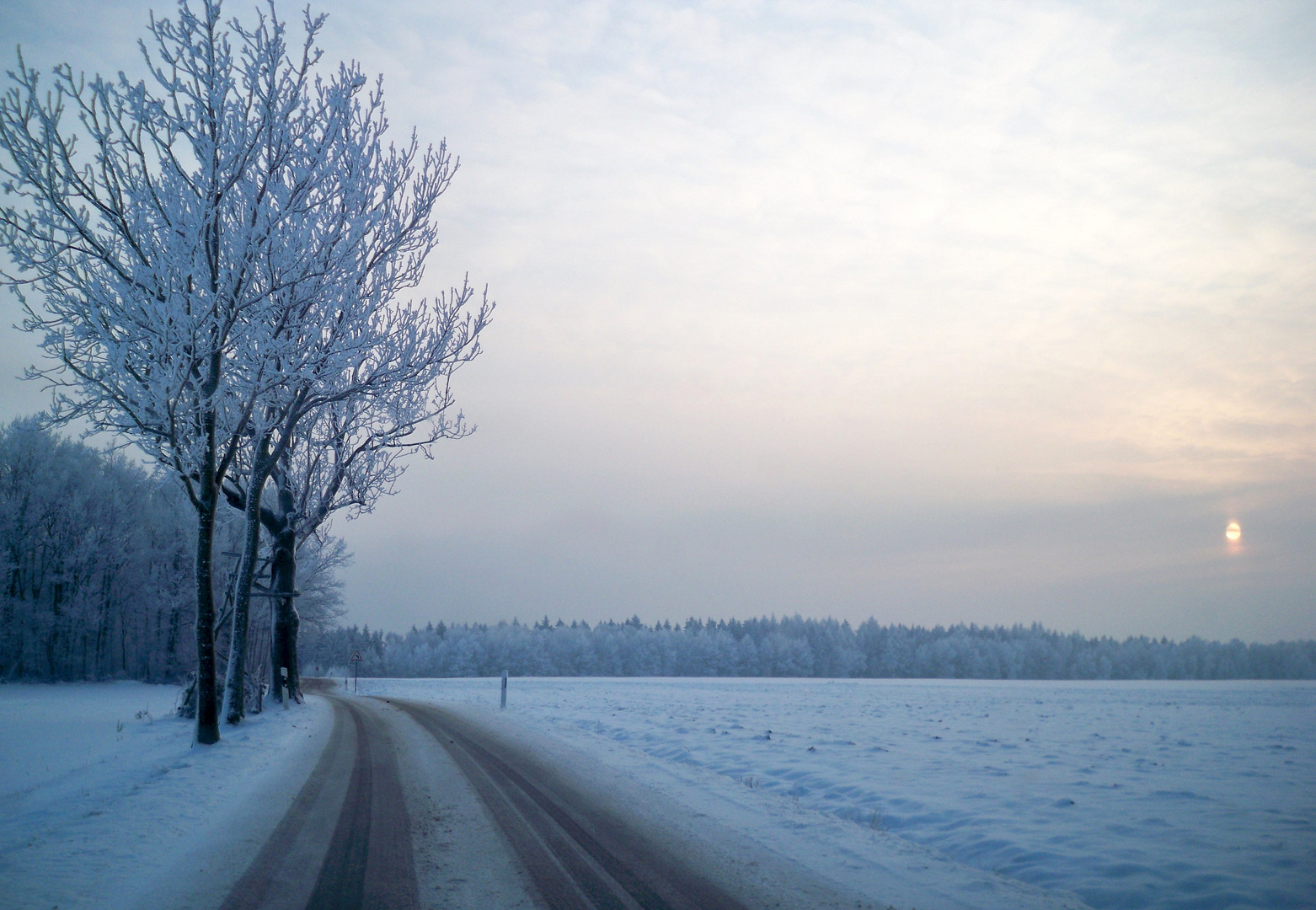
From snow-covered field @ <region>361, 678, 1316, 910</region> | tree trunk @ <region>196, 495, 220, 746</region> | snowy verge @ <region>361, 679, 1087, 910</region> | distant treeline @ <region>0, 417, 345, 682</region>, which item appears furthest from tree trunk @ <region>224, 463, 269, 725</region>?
distant treeline @ <region>0, 417, 345, 682</region>

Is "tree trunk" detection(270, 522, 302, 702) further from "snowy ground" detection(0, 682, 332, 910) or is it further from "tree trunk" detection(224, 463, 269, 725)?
"snowy ground" detection(0, 682, 332, 910)

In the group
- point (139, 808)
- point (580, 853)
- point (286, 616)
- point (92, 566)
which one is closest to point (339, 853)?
point (580, 853)

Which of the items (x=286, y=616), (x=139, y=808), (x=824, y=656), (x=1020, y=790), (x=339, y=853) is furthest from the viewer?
(x=824, y=656)

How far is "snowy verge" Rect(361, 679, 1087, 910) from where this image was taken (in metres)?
5.85

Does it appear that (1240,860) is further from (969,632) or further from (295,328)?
(969,632)

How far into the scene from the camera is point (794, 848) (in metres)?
7.02

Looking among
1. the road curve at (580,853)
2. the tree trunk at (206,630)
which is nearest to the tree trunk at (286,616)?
the tree trunk at (206,630)

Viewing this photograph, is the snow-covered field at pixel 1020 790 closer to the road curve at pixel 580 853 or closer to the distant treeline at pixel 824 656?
the road curve at pixel 580 853

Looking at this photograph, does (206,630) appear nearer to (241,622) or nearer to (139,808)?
(241,622)

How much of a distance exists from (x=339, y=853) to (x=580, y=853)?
2.20m

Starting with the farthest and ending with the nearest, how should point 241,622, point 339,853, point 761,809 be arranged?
point 241,622
point 761,809
point 339,853

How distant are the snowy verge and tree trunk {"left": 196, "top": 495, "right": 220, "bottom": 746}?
646 centimetres

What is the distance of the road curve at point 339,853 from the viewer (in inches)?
202

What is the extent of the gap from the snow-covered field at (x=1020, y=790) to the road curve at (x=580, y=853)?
1.47 meters
